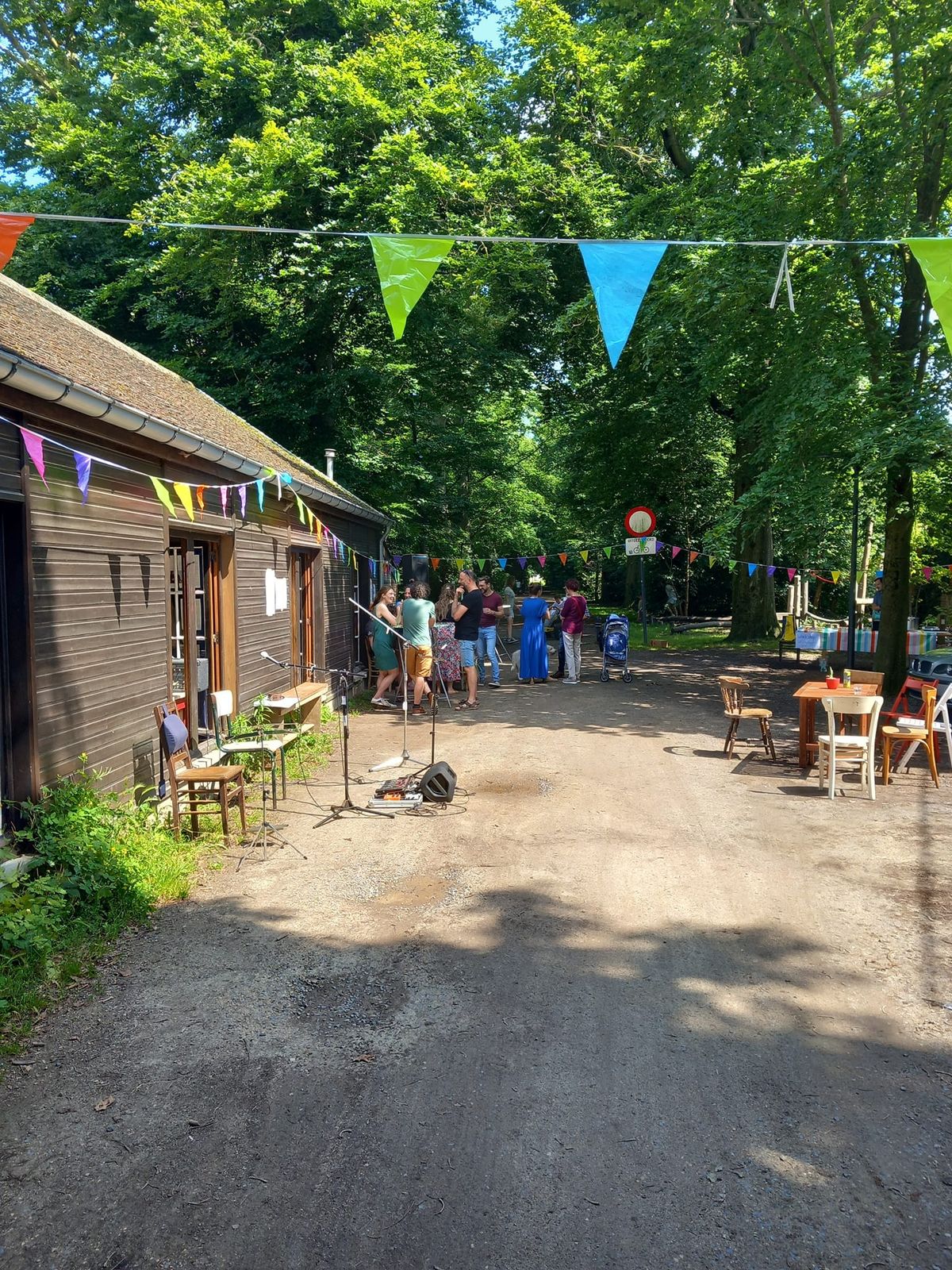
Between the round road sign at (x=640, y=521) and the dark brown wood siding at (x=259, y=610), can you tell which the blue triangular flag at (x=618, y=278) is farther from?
the round road sign at (x=640, y=521)

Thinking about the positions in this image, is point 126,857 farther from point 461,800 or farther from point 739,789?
point 739,789

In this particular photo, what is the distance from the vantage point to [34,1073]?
3600 millimetres

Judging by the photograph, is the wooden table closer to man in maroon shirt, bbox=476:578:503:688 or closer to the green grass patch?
the green grass patch

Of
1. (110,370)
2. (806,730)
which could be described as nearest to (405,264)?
(110,370)

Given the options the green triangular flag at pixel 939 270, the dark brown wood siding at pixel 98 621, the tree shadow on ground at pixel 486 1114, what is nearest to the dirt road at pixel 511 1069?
the tree shadow on ground at pixel 486 1114

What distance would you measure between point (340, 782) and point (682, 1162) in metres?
6.18

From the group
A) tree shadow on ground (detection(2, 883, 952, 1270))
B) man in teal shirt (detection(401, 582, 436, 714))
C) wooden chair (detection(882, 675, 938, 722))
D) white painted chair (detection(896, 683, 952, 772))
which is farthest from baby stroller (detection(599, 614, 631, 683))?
tree shadow on ground (detection(2, 883, 952, 1270))

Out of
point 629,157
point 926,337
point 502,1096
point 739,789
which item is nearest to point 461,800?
point 739,789

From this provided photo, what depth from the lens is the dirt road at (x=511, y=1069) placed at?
272cm

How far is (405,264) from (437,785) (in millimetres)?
4352

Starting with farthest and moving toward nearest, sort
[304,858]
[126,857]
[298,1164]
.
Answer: [304,858]
[126,857]
[298,1164]

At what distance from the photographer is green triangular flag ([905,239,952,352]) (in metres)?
6.29

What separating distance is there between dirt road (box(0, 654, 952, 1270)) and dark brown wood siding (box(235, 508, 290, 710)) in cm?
381

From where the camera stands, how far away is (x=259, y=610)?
33.6 ft
